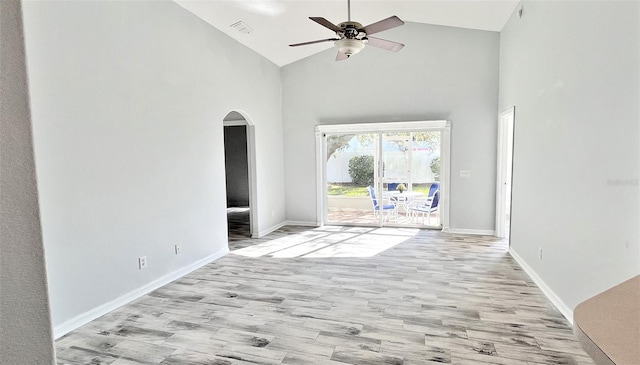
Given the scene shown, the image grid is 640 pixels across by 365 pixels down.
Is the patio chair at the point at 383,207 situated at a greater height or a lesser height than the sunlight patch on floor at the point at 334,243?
greater

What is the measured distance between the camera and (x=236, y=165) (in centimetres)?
1048

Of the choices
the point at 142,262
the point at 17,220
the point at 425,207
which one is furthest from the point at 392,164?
the point at 17,220

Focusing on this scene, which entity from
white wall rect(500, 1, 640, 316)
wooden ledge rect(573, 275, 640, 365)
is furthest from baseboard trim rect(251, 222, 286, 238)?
wooden ledge rect(573, 275, 640, 365)

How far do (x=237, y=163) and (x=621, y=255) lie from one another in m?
9.43

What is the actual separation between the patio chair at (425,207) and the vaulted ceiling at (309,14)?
2.98 metres

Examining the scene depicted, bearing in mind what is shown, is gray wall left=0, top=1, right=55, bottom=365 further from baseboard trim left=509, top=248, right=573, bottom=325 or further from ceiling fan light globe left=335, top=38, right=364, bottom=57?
baseboard trim left=509, top=248, right=573, bottom=325

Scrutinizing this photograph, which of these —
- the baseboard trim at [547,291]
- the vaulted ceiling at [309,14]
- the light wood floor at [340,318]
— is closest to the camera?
the light wood floor at [340,318]

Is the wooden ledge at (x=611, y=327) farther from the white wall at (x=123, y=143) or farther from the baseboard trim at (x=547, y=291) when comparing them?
the white wall at (x=123, y=143)

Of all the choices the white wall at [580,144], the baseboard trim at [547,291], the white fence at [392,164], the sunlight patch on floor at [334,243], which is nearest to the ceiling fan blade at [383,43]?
the white wall at [580,144]

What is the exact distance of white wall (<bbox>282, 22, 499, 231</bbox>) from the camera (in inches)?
235

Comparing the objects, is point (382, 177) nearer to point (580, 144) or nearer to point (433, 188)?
point (433, 188)

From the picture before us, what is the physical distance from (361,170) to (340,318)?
13.8 feet

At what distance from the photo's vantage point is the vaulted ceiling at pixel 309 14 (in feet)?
14.5

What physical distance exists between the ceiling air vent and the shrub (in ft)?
10.2
